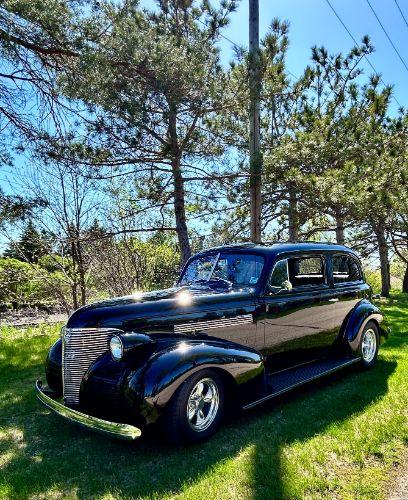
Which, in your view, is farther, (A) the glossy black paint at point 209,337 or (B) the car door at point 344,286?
(B) the car door at point 344,286

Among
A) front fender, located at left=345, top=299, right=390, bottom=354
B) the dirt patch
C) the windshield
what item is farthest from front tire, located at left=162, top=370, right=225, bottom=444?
the dirt patch

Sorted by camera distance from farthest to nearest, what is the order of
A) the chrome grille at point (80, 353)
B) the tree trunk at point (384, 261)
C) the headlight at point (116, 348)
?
the tree trunk at point (384, 261) < the chrome grille at point (80, 353) < the headlight at point (116, 348)

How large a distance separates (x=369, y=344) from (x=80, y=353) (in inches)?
162

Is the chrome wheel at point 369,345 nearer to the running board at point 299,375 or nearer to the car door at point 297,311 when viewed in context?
the running board at point 299,375

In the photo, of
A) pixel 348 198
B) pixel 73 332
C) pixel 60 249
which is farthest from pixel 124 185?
pixel 73 332

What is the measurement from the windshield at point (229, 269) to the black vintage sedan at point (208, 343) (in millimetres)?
14

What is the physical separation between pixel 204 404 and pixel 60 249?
7.83 metres

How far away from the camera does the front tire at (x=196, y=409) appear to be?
346 centimetres

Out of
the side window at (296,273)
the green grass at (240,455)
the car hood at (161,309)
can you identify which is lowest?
the green grass at (240,455)

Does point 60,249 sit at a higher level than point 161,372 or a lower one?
higher

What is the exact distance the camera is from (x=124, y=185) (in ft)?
34.5

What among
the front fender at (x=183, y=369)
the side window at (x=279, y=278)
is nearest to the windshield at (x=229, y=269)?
the side window at (x=279, y=278)

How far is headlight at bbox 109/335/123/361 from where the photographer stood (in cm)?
361

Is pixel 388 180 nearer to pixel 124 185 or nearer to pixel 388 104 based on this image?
pixel 388 104
